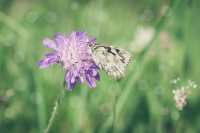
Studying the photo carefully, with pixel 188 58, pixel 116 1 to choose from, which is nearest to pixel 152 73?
pixel 188 58

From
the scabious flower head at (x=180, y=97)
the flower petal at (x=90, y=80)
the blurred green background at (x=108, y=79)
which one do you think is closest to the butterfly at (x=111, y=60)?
the flower petal at (x=90, y=80)

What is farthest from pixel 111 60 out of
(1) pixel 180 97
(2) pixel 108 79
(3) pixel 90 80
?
(2) pixel 108 79

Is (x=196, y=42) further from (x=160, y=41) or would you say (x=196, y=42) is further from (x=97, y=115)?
(x=97, y=115)

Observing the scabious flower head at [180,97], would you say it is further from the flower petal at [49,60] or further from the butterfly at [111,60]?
the flower petal at [49,60]

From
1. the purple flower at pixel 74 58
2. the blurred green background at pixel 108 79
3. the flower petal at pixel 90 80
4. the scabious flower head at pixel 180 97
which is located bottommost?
the scabious flower head at pixel 180 97

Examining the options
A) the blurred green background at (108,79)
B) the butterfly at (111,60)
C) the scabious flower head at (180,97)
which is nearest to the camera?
the butterfly at (111,60)

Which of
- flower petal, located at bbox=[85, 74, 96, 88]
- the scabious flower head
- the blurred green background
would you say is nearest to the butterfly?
flower petal, located at bbox=[85, 74, 96, 88]

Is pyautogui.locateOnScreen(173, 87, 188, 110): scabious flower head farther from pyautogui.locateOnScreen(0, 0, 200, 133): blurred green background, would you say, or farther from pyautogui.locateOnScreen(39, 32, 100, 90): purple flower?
pyautogui.locateOnScreen(0, 0, 200, 133): blurred green background
